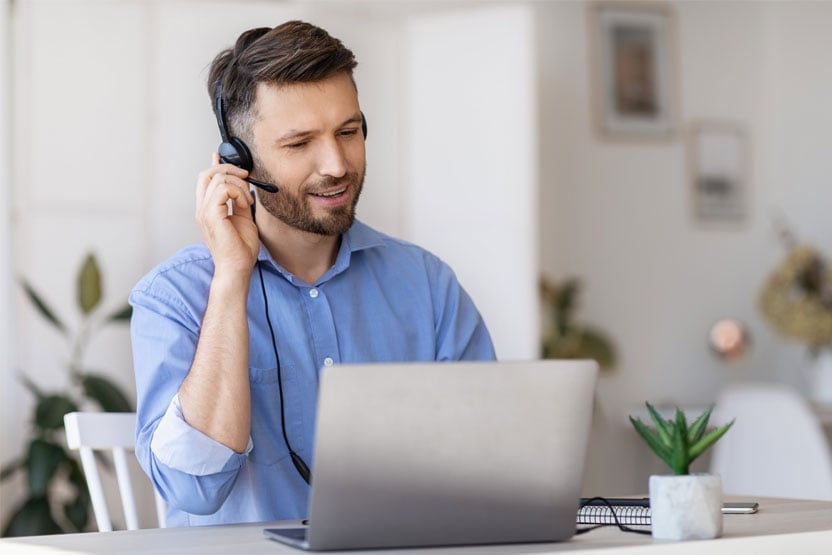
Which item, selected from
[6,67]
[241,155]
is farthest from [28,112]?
[241,155]

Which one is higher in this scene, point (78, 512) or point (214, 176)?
point (214, 176)

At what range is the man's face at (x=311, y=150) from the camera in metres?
1.76

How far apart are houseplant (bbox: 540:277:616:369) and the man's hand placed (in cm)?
300

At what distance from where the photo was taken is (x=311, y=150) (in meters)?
1.78

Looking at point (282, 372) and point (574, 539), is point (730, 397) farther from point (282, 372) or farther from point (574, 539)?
point (574, 539)

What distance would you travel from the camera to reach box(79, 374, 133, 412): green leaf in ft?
12.3

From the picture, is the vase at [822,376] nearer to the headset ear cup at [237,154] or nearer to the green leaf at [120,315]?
the green leaf at [120,315]

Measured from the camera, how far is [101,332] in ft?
13.5

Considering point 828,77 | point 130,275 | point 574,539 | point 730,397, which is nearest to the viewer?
point 574,539

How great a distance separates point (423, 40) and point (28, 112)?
4.55 feet

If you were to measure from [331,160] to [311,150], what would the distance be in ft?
0.13

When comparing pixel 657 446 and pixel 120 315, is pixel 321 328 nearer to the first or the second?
pixel 657 446

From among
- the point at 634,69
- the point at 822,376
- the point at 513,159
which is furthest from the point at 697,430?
the point at 634,69

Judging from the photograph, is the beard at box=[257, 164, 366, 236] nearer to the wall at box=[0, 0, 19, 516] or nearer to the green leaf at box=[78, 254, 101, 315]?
the green leaf at box=[78, 254, 101, 315]
